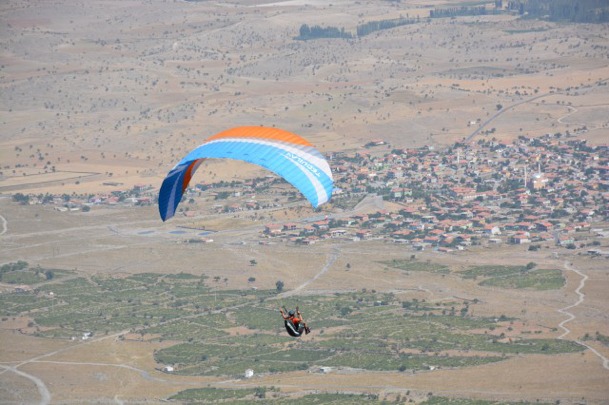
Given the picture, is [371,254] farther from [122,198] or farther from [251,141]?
[251,141]

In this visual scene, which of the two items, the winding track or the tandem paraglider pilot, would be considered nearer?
the tandem paraglider pilot

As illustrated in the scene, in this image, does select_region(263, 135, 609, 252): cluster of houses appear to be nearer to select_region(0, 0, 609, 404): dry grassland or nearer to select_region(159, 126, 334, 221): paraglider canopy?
select_region(0, 0, 609, 404): dry grassland

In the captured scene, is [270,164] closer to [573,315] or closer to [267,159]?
[267,159]

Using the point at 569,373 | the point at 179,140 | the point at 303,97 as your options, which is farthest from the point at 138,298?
the point at 303,97

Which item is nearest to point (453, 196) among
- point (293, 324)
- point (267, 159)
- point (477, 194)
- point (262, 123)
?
point (477, 194)

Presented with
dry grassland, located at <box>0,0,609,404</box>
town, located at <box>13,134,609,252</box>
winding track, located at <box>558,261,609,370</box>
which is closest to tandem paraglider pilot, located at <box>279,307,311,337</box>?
dry grassland, located at <box>0,0,609,404</box>
